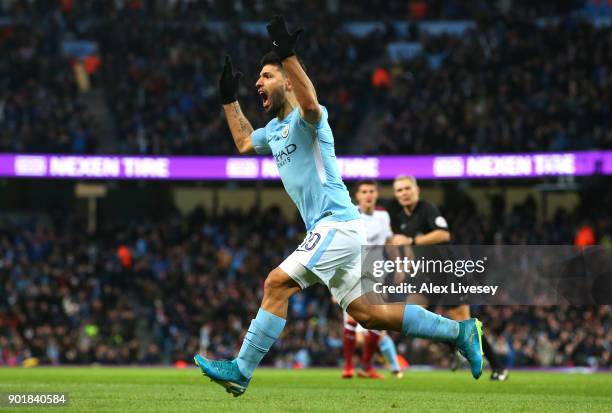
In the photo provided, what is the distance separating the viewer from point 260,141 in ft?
27.9

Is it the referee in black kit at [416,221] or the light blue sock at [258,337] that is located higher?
the referee in black kit at [416,221]

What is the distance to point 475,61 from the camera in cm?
3294

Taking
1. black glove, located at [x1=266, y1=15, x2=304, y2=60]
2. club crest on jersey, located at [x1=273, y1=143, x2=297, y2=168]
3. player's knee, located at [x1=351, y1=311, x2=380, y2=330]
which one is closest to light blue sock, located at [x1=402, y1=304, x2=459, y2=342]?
player's knee, located at [x1=351, y1=311, x2=380, y2=330]

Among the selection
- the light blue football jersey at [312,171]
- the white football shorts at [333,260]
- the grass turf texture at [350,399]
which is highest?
the light blue football jersey at [312,171]

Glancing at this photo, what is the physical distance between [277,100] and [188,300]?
71.6 feet

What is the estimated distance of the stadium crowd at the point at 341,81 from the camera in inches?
1196

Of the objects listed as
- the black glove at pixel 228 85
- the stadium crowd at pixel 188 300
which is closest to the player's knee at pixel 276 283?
the black glove at pixel 228 85

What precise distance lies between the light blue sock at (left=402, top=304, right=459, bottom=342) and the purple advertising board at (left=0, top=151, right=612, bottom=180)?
20896mm

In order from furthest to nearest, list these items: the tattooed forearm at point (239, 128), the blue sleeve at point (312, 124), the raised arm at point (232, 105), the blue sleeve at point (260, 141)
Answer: the raised arm at point (232, 105)
the tattooed forearm at point (239, 128)
the blue sleeve at point (260, 141)
the blue sleeve at point (312, 124)

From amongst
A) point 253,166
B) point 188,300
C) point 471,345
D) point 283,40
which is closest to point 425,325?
point 471,345

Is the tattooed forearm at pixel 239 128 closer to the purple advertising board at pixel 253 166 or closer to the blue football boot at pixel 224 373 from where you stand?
the blue football boot at pixel 224 373

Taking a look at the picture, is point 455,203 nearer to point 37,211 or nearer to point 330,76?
point 330,76

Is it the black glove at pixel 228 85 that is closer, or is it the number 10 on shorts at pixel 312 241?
the number 10 on shorts at pixel 312 241

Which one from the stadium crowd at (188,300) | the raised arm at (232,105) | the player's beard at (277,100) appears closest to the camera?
the player's beard at (277,100)
